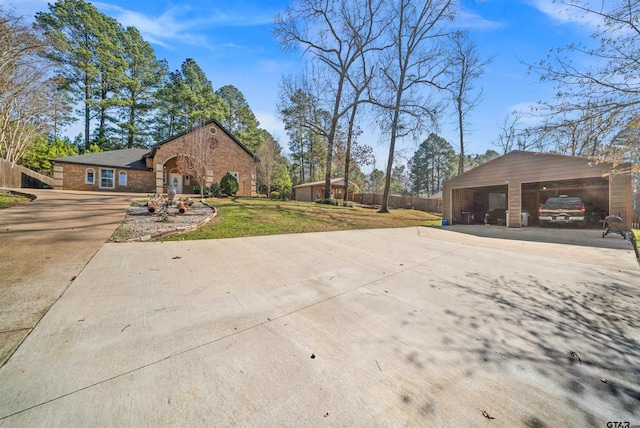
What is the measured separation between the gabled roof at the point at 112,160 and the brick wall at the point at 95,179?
1.05ft

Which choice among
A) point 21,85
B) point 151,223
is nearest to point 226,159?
point 21,85

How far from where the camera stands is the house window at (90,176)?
18.1 metres

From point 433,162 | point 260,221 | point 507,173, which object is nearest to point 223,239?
point 260,221

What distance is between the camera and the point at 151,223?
22.2 feet

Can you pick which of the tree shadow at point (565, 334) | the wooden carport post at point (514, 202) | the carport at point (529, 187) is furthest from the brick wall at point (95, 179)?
the wooden carport post at point (514, 202)

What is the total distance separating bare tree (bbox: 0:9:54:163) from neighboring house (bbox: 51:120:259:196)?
4.70 meters

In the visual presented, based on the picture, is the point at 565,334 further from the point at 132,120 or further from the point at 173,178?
the point at 132,120

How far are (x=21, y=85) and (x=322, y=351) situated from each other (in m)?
25.5

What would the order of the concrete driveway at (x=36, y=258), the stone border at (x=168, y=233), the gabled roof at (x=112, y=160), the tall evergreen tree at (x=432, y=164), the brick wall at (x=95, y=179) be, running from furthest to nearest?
1. the tall evergreen tree at (x=432, y=164)
2. the gabled roof at (x=112, y=160)
3. the brick wall at (x=95, y=179)
4. the stone border at (x=168, y=233)
5. the concrete driveway at (x=36, y=258)

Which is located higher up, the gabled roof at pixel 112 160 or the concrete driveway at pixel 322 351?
the gabled roof at pixel 112 160

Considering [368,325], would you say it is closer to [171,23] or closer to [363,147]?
[171,23]

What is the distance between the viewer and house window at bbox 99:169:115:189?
18.6 metres

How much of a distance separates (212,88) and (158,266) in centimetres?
3685

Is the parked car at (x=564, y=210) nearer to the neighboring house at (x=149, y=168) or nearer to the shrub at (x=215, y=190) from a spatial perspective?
the shrub at (x=215, y=190)
